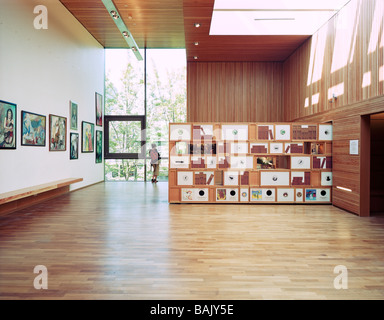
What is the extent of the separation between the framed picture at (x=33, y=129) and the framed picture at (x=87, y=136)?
2.64m

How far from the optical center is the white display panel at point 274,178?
7941 mm

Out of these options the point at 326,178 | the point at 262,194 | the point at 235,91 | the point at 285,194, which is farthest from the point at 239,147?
the point at 235,91

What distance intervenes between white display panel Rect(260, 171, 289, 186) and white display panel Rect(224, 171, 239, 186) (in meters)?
0.69

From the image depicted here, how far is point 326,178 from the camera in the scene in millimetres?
7910

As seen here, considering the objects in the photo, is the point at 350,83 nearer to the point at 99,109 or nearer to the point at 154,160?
the point at 154,160

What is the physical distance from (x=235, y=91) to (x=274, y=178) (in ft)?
17.5

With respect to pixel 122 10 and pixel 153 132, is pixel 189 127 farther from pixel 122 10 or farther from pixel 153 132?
pixel 153 132

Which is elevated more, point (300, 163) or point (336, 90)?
point (336, 90)

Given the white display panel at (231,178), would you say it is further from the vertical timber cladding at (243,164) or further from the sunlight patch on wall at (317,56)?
the sunlight patch on wall at (317,56)

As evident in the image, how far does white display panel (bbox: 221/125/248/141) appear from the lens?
7988mm

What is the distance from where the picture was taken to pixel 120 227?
5516 millimetres

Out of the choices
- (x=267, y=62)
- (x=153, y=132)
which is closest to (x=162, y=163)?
(x=153, y=132)

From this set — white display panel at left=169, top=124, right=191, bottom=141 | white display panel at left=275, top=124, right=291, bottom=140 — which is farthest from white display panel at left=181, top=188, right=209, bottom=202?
white display panel at left=275, top=124, right=291, bottom=140

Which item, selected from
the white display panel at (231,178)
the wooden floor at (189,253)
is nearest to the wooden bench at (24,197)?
the wooden floor at (189,253)
